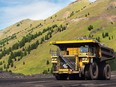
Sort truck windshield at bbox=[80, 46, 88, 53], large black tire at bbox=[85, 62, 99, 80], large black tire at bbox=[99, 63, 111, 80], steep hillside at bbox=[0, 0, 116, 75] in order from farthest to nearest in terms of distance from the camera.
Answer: steep hillside at bbox=[0, 0, 116, 75] < large black tire at bbox=[99, 63, 111, 80] < truck windshield at bbox=[80, 46, 88, 53] < large black tire at bbox=[85, 62, 99, 80]

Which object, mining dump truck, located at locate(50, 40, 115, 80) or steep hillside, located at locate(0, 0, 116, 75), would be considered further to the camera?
steep hillside, located at locate(0, 0, 116, 75)

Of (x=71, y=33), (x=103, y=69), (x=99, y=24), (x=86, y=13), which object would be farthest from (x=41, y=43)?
(x=103, y=69)

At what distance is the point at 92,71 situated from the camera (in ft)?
112

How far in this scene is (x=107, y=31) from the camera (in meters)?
123

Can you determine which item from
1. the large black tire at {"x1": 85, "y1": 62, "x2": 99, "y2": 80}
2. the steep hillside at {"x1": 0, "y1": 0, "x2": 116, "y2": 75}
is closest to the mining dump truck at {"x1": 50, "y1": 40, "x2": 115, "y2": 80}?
the large black tire at {"x1": 85, "y1": 62, "x2": 99, "y2": 80}

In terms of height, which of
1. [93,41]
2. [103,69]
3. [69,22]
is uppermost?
[69,22]

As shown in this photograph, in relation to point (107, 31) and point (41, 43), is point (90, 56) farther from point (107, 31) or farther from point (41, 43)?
point (41, 43)

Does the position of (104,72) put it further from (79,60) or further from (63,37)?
(63,37)

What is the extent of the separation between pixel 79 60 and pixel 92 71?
157 centimetres

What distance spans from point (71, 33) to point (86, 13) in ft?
101

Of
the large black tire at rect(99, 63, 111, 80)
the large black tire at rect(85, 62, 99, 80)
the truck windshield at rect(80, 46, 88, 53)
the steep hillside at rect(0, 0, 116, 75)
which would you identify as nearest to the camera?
the large black tire at rect(85, 62, 99, 80)

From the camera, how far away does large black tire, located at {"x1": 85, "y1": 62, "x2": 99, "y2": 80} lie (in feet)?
110

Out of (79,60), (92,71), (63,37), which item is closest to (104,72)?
(92,71)

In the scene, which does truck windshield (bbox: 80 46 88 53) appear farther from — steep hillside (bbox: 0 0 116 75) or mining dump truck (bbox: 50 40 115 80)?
steep hillside (bbox: 0 0 116 75)
